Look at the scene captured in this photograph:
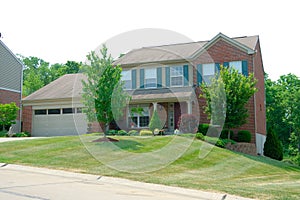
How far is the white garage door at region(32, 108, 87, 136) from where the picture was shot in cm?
2745

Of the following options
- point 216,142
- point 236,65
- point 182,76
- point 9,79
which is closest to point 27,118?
point 9,79

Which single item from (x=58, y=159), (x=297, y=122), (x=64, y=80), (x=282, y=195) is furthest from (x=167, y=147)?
(x=297, y=122)

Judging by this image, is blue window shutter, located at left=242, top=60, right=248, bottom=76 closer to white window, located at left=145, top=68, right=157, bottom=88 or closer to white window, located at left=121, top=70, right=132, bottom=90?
white window, located at left=145, top=68, right=157, bottom=88

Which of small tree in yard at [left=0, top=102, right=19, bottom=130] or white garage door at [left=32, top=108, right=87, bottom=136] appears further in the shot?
white garage door at [left=32, top=108, right=87, bottom=136]

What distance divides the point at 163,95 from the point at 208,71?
147 inches

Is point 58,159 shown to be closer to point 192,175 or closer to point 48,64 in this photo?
point 192,175

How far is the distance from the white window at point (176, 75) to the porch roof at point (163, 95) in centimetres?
56

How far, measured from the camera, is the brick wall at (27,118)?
1132 inches

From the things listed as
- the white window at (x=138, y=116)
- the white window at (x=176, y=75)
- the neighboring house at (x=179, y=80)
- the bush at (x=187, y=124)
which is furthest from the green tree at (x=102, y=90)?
the white window at (x=176, y=75)

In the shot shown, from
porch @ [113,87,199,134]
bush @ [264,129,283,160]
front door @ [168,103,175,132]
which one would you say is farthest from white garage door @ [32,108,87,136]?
bush @ [264,129,283,160]

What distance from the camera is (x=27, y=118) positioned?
1142 inches

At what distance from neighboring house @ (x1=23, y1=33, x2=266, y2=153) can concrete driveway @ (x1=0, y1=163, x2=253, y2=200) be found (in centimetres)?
1379

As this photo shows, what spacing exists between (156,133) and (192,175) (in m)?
9.94

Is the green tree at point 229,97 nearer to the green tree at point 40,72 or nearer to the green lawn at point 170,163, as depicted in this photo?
the green lawn at point 170,163
